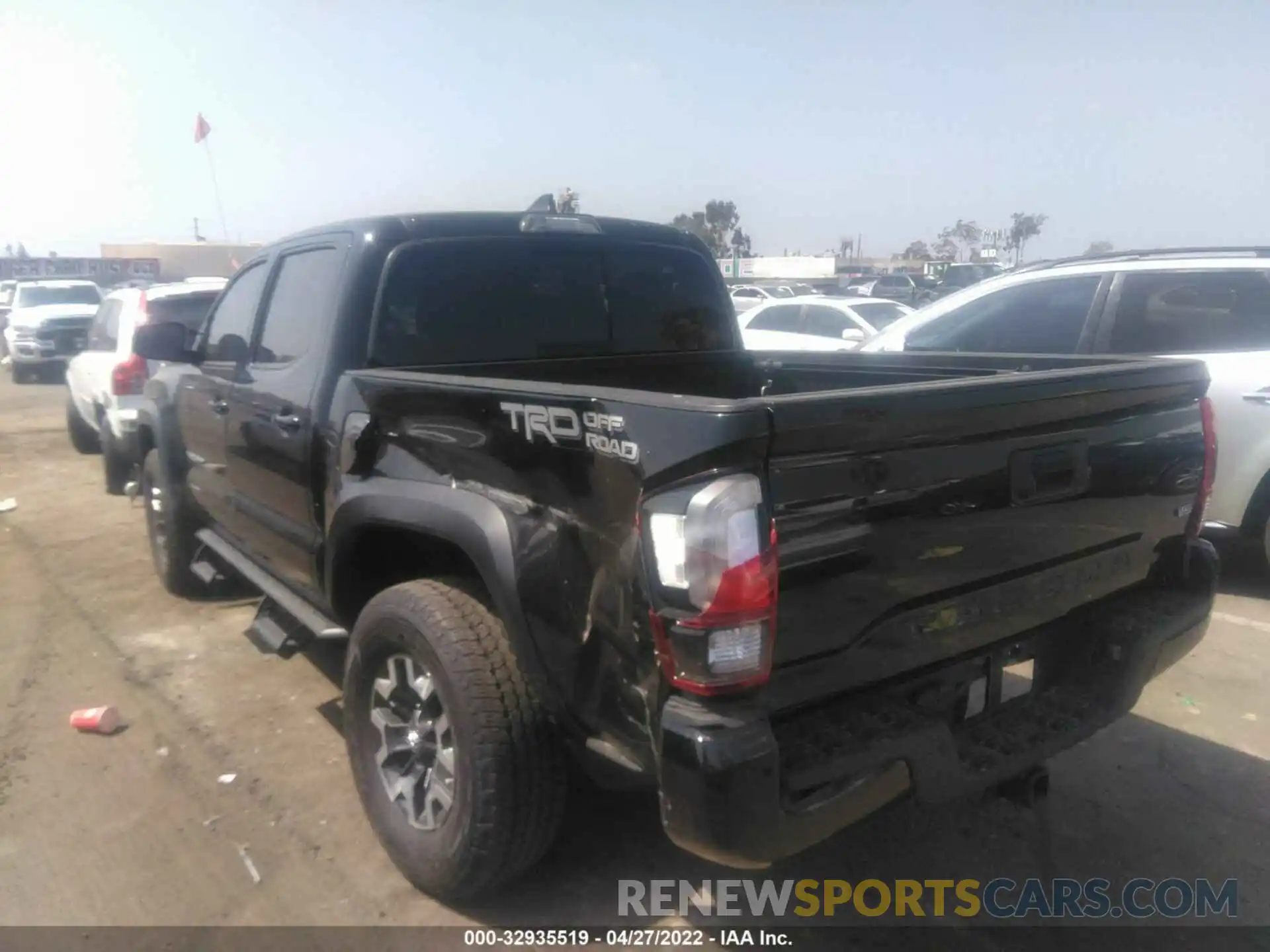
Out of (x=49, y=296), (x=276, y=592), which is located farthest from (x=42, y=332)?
(x=276, y=592)

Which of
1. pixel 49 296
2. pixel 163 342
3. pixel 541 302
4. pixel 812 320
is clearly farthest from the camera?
pixel 49 296

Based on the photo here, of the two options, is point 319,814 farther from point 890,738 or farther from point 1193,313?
point 1193,313

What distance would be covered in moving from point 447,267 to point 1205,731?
3500 mm

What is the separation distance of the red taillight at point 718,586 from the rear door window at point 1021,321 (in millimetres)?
4247

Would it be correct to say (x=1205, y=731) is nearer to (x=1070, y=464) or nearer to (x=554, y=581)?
(x=1070, y=464)

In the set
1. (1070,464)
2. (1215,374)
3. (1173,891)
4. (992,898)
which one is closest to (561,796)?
(992,898)

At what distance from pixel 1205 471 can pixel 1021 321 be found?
10.8ft

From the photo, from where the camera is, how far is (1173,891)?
2982 millimetres

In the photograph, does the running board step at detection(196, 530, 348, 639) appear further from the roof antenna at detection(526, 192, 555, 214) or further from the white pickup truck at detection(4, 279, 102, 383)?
the white pickup truck at detection(4, 279, 102, 383)

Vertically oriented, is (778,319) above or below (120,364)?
below

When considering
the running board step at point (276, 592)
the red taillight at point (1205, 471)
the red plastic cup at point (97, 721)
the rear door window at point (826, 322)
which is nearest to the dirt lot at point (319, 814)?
the red plastic cup at point (97, 721)

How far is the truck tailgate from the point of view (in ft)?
6.91

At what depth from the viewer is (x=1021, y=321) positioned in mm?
6160

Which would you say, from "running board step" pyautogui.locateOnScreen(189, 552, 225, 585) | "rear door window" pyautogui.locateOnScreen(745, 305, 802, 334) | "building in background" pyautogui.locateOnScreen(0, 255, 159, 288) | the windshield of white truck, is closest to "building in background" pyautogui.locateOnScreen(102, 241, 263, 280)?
"building in background" pyautogui.locateOnScreen(0, 255, 159, 288)
